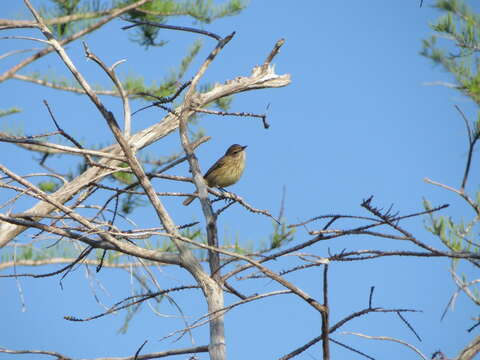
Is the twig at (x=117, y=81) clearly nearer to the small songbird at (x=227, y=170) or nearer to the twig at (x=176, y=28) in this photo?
the twig at (x=176, y=28)

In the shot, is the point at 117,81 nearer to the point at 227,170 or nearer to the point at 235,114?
the point at 235,114

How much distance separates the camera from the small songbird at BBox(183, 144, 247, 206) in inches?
248

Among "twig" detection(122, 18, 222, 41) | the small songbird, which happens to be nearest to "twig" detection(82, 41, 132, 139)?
"twig" detection(122, 18, 222, 41)

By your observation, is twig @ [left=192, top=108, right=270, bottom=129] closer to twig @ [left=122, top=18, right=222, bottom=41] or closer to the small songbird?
twig @ [left=122, top=18, right=222, bottom=41]

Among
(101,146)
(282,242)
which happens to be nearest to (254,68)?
(282,242)

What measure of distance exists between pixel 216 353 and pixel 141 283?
83cm

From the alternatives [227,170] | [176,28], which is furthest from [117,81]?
[227,170]

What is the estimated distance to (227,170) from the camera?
632 centimetres

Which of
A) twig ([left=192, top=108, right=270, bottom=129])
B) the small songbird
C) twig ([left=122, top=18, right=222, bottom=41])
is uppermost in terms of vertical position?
the small songbird

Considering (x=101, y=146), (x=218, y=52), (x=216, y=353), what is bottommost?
(x=216, y=353)

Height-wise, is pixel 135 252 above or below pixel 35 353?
above

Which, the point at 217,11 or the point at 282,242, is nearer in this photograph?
the point at 282,242

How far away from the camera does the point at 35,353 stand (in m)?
2.64

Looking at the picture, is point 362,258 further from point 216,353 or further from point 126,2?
point 126,2
